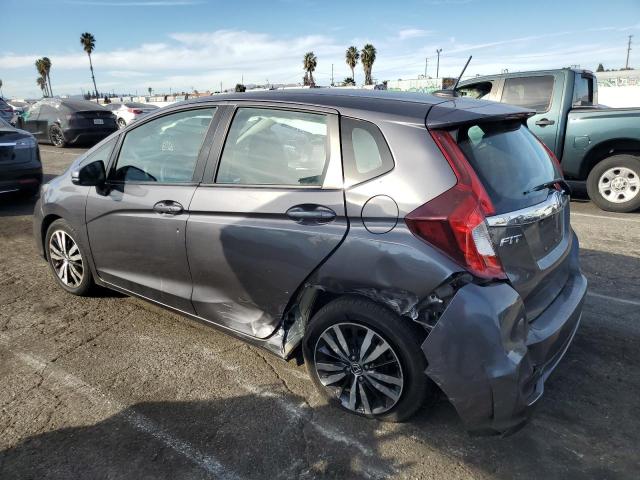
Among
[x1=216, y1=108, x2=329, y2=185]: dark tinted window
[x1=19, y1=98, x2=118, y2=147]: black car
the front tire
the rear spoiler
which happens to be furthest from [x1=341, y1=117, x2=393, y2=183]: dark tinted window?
[x1=19, y1=98, x2=118, y2=147]: black car

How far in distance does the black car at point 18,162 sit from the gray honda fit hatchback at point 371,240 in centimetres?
490

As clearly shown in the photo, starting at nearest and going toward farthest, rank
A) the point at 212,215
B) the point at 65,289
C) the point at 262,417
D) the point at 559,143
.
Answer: the point at 262,417, the point at 212,215, the point at 65,289, the point at 559,143

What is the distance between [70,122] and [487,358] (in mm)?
15510

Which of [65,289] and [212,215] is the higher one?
[212,215]

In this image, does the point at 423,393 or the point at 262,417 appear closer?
the point at 423,393

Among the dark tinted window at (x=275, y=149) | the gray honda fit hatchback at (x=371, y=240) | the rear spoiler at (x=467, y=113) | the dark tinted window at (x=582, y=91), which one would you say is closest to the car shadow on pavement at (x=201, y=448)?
the gray honda fit hatchback at (x=371, y=240)

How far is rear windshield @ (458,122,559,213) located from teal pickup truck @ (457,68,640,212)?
455 cm

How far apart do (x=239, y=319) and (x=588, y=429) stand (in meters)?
1.97

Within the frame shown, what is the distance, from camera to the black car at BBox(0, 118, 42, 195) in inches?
275

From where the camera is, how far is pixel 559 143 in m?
6.97

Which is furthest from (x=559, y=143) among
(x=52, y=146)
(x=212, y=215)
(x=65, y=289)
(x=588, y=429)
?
(x=52, y=146)

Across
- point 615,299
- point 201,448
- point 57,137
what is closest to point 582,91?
point 615,299

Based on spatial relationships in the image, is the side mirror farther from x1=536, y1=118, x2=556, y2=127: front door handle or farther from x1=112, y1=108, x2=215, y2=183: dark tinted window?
x1=536, y1=118, x2=556, y2=127: front door handle

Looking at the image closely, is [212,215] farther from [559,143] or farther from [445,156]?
[559,143]
